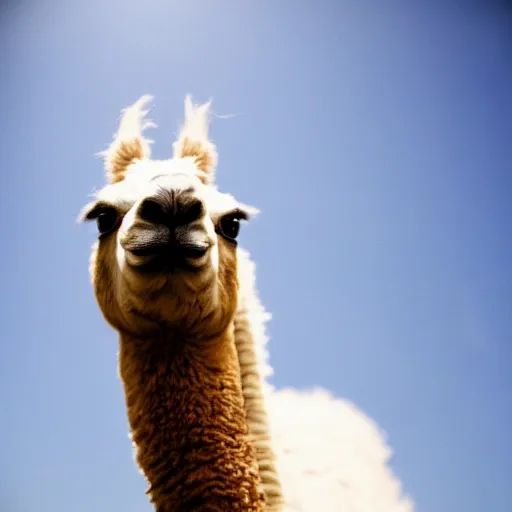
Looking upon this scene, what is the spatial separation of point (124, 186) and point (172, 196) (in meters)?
0.31

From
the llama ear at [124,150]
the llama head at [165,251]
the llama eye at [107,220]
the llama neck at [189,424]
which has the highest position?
the llama ear at [124,150]

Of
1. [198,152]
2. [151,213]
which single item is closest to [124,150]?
[198,152]

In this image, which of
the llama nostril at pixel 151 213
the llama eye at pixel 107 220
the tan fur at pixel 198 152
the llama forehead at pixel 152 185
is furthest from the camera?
the tan fur at pixel 198 152

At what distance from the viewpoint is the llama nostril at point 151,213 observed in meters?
1.15

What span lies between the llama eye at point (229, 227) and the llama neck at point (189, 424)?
0.82 ft

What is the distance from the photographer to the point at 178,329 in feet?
4.22

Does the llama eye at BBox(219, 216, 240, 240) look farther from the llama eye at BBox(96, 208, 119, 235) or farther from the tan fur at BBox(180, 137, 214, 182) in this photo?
the tan fur at BBox(180, 137, 214, 182)

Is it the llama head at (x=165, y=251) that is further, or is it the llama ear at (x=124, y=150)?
the llama ear at (x=124, y=150)

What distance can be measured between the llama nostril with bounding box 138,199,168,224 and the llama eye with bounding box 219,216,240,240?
0.81 feet

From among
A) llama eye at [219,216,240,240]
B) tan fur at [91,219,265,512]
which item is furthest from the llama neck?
llama eye at [219,216,240,240]

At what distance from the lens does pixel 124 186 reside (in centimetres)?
139

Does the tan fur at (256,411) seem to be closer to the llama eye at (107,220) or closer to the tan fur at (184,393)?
the tan fur at (184,393)

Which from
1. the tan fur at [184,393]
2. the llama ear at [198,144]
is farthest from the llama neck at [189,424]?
the llama ear at [198,144]

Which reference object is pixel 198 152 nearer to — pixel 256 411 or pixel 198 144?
pixel 198 144
